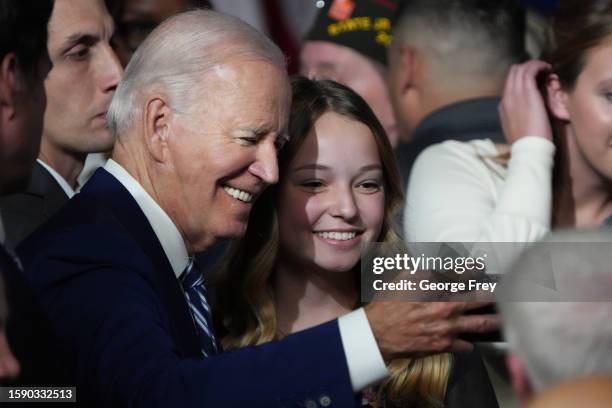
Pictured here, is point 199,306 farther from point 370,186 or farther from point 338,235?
point 370,186

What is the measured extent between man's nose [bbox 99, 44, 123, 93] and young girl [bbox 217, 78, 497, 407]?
1.42 feet

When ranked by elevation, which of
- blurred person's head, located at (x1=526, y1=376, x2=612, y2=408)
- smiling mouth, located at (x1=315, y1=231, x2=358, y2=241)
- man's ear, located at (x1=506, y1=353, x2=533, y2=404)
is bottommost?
smiling mouth, located at (x1=315, y1=231, x2=358, y2=241)

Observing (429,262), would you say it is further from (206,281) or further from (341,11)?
(341,11)

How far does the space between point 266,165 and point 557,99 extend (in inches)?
46.2

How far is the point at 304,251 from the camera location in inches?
100

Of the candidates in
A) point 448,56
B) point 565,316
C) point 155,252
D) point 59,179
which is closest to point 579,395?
point 565,316

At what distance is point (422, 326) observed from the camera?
1.77 metres

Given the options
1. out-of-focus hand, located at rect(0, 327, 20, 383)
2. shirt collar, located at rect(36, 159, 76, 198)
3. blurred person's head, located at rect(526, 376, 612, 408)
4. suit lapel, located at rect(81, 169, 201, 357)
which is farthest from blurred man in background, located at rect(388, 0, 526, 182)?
blurred person's head, located at rect(526, 376, 612, 408)

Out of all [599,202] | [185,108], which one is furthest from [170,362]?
[599,202]

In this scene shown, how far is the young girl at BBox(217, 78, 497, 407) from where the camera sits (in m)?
2.46

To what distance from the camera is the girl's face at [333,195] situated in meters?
2.51

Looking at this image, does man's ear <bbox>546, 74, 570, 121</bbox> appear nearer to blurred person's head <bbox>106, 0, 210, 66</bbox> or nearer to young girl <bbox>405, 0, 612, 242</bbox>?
young girl <bbox>405, 0, 612, 242</bbox>

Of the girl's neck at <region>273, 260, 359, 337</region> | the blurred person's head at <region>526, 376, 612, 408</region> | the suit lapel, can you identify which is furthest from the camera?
the girl's neck at <region>273, 260, 359, 337</region>

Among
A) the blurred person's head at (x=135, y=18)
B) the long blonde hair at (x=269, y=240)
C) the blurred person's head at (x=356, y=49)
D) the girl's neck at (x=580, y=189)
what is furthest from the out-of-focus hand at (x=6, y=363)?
the blurred person's head at (x=356, y=49)
